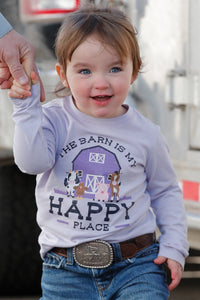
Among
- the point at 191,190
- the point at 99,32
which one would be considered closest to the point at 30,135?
the point at 99,32

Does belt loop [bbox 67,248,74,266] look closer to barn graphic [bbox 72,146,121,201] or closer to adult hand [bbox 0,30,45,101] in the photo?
barn graphic [bbox 72,146,121,201]

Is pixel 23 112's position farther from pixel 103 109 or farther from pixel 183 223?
pixel 183 223

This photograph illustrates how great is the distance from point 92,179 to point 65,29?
46 centimetres

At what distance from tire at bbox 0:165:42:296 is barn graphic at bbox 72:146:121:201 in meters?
1.66

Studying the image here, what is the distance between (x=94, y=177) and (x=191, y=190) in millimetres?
1055

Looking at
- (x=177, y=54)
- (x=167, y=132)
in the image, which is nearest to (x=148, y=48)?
(x=177, y=54)

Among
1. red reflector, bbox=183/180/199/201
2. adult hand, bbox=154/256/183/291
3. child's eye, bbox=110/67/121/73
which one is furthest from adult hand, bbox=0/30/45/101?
red reflector, bbox=183/180/199/201

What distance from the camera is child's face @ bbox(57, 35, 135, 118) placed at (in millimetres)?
2100

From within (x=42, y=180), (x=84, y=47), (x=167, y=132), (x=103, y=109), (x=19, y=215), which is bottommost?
(x=19, y=215)

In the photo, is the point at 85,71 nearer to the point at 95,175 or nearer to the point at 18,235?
the point at 95,175

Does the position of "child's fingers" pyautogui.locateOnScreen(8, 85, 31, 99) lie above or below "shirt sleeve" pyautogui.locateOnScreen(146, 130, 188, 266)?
above

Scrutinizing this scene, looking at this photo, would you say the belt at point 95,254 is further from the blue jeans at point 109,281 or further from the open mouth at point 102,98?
the open mouth at point 102,98

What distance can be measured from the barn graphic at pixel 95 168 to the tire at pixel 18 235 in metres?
1.66

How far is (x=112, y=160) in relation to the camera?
2.16 metres
